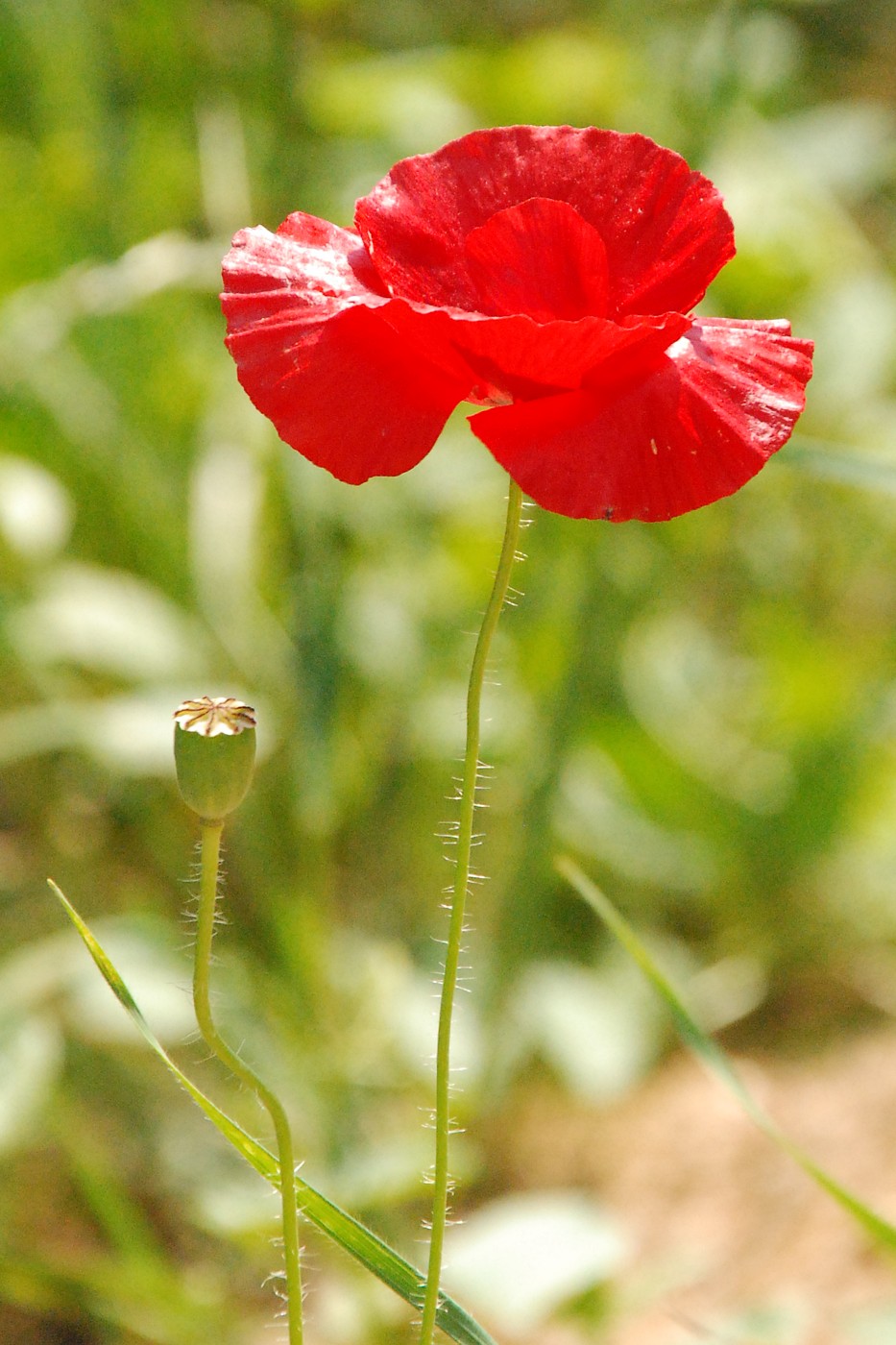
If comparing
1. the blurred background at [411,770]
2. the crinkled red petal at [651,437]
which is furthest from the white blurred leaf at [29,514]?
the crinkled red petal at [651,437]

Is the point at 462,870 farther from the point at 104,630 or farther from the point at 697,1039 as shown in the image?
the point at 104,630

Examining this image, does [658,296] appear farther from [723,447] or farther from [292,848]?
[292,848]

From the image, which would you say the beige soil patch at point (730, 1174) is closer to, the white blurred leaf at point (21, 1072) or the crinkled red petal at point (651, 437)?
the white blurred leaf at point (21, 1072)

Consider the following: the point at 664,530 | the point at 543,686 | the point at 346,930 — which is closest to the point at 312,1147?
the point at 346,930

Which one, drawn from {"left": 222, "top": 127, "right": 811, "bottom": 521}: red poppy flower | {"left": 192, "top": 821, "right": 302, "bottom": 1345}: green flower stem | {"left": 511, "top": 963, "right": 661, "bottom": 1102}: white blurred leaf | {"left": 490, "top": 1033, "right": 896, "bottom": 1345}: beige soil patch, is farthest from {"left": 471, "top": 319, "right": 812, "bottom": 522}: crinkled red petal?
{"left": 511, "top": 963, "right": 661, "bottom": 1102}: white blurred leaf

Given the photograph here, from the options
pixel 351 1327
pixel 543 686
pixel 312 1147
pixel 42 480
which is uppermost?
pixel 42 480

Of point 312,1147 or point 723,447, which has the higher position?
point 312,1147

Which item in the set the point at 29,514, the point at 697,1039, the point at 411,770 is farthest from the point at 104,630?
the point at 697,1039
